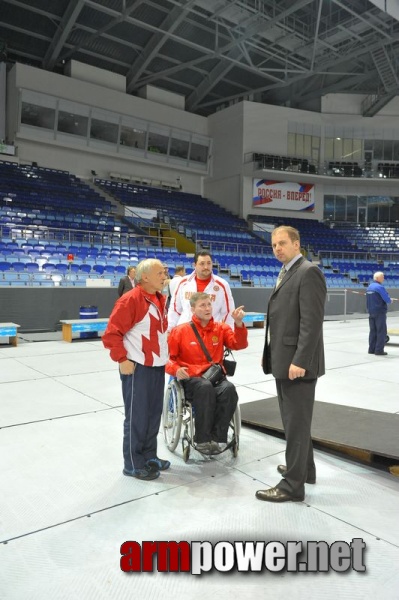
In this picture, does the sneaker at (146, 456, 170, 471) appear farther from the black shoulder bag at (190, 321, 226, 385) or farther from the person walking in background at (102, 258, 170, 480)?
the black shoulder bag at (190, 321, 226, 385)

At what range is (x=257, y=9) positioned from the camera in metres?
18.2

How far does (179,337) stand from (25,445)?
153 centimetres

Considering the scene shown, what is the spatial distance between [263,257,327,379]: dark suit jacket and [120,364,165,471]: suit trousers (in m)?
0.83

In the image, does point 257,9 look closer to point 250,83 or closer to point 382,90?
point 250,83

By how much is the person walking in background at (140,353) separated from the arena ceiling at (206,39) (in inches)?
653

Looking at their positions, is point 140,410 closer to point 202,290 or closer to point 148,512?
point 148,512

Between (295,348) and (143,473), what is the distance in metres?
1.33

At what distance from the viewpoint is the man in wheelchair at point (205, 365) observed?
9.48ft

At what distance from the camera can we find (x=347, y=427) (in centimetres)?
347

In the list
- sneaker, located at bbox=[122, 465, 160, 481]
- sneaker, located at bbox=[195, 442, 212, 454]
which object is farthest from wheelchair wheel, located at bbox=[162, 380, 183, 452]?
sneaker, located at bbox=[122, 465, 160, 481]

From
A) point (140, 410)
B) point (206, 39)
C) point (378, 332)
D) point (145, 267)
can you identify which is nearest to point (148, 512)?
point (140, 410)

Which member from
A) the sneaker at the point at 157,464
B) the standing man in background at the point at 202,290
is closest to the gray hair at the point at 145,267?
the standing man in background at the point at 202,290

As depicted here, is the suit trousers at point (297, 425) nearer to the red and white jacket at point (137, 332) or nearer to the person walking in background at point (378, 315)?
the red and white jacket at point (137, 332)

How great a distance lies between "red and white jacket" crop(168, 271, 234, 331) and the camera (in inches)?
149
